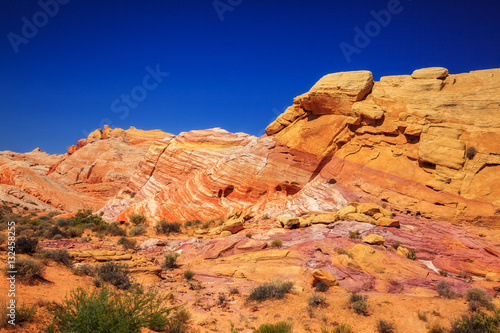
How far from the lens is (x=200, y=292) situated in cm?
983

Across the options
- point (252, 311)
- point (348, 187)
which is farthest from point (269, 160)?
point (252, 311)

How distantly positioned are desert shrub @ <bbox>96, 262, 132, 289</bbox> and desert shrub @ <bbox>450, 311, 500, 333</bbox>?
8.91 meters

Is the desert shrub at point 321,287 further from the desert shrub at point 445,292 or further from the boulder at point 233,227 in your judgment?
the boulder at point 233,227

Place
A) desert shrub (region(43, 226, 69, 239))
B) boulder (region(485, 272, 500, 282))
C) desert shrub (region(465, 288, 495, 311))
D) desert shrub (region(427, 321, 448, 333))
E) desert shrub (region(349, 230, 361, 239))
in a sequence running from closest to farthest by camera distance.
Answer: desert shrub (region(427, 321, 448, 333)), desert shrub (region(465, 288, 495, 311)), boulder (region(485, 272, 500, 282)), desert shrub (region(349, 230, 361, 239)), desert shrub (region(43, 226, 69, 239))

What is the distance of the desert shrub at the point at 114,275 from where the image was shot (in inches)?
343

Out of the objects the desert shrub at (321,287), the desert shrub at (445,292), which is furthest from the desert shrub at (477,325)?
the desert shrub at (321,287)

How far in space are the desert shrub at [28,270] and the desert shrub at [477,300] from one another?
465 inches

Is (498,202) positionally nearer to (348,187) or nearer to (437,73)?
(348,187)

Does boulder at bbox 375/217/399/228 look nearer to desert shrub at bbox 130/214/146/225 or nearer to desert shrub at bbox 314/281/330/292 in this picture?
desert shrub at bbox 314/281/330/292

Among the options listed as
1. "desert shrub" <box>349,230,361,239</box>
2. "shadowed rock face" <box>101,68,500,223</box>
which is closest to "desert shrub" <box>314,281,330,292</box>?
"desert shrub" <box>349,230,361,239</box>

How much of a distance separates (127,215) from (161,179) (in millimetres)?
5712

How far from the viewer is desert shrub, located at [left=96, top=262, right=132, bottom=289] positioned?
871cm

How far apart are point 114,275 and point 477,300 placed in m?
10.9

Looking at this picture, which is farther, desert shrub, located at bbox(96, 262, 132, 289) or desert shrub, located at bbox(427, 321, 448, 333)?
desert shrub, located at bbox(96, 262, 132, 289)
